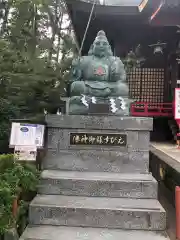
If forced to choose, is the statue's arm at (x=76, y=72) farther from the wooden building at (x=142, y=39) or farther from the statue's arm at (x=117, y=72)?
the wooden building at (x=142, y=39)

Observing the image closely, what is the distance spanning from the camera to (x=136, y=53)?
10.0 meters

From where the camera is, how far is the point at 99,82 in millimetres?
5332

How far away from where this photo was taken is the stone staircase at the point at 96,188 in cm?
363

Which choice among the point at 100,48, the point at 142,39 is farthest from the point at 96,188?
the point at 142,39

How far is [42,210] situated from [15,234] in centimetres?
57

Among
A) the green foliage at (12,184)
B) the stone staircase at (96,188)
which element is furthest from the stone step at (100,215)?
the green foliage at (12,184)

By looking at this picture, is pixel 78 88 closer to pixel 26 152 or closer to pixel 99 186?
pixel 26 152

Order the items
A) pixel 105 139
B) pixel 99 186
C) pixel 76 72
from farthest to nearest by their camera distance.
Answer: pixel 76 72
pixel 105 139
pixel 99 186

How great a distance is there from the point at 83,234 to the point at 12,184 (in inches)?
40.9

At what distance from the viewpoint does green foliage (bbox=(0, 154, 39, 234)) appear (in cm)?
297

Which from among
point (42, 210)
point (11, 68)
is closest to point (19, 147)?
point (42, 210)

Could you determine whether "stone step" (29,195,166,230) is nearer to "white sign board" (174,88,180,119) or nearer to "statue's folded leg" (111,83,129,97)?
"statue's folded leg" (111,83,129,97)

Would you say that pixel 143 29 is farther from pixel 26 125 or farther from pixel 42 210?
pixel 42 210

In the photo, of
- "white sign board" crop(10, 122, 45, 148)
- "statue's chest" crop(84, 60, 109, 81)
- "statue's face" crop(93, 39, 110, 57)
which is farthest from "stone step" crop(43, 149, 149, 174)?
"statue's face" crop(93, 39, 110, 57)
